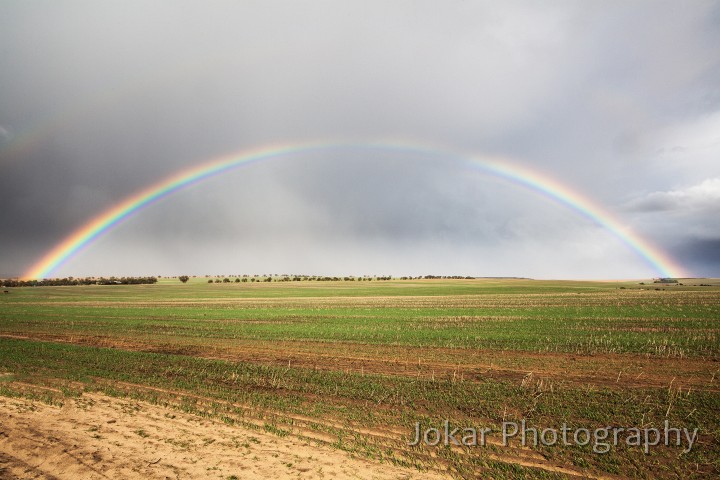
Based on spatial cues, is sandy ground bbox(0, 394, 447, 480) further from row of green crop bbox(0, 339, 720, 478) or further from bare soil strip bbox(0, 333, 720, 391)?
bare soil strip bbox(0, 333, 720, 391)

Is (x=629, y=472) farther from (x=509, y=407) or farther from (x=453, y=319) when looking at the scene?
(x=453, y=319)

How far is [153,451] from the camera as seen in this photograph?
8.84 meters

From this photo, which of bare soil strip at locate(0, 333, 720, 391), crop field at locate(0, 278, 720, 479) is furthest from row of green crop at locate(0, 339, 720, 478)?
bare soil strip at locate(0, 333, 720, 391)

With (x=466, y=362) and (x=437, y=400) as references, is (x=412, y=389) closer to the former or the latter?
(x=437, y=400)

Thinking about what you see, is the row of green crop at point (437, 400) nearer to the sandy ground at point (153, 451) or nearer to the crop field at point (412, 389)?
the crop field at point (412, 389)

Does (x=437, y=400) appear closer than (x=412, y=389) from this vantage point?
Yes

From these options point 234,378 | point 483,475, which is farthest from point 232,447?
point 234,378

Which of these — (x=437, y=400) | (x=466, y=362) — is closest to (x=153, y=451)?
(x=437, y=400)

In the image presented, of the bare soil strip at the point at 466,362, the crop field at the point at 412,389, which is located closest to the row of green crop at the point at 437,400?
the crop field at the point at 412,389

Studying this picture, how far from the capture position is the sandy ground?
25.7 feet

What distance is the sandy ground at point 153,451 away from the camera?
7.84 m

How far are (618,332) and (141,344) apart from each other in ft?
117

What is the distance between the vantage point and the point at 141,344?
24250 millimetres

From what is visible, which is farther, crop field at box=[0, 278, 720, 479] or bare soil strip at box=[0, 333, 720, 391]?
bare soil strip at box=[0, 333, 720, 391]
